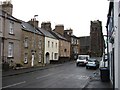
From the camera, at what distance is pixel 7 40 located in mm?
33719

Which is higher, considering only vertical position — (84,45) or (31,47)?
(84,45)

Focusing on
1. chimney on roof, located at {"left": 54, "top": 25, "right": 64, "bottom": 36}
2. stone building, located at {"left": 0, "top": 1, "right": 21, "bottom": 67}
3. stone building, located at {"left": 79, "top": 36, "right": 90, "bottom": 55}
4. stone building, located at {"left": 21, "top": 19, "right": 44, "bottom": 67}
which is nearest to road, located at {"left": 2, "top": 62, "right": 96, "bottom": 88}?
stone building, located at {"left": 0, "top": 1, "right": 21, "bottom": 67}

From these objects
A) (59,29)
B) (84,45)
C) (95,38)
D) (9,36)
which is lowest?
(9,36)

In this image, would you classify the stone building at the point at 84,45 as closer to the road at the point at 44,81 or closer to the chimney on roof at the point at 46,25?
the chimney on roof at the point at 46,25

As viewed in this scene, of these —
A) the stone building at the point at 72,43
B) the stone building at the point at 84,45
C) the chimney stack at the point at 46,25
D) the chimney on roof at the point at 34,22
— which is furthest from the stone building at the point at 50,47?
the stone building at the point at 84,45

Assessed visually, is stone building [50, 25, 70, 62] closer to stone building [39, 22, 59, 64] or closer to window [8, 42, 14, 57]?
stone building [39, 22, 59, 64]

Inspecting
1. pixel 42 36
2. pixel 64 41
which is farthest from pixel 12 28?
pixel 64 41

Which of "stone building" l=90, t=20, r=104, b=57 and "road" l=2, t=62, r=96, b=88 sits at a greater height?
"stone building" l=90, t=20, r=104, b=57

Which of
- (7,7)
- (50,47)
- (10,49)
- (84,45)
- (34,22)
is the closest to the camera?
(10,49)

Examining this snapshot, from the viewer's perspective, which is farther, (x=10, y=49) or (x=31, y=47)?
(x=31, y=47)

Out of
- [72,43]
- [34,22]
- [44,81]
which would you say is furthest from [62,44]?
[44,81]

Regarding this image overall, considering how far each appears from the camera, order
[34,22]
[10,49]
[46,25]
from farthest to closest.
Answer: [46,25]
[34,22]
[10,49]

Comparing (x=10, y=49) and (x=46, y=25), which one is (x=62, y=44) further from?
(x=10, y=49)

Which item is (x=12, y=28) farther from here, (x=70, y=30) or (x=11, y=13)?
(x=70, y=30)
